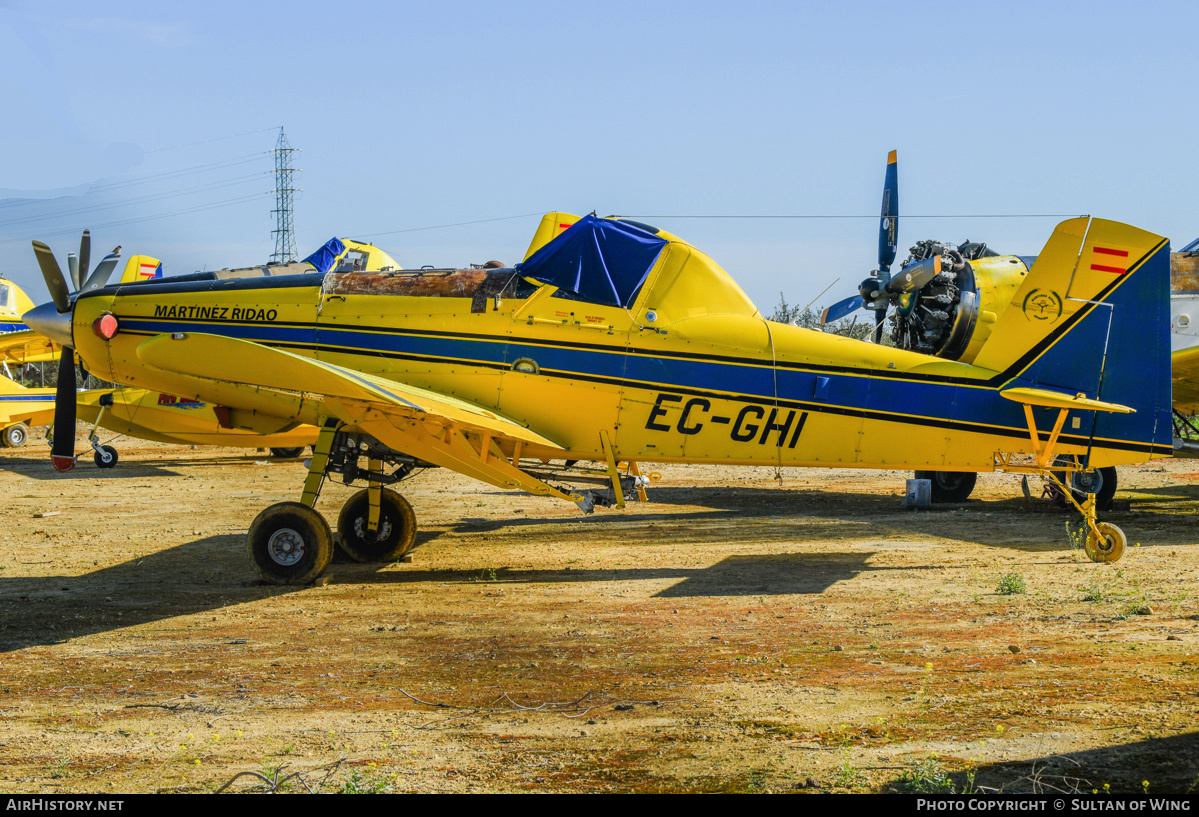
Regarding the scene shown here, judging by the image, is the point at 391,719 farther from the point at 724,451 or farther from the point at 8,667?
the point at 724,451

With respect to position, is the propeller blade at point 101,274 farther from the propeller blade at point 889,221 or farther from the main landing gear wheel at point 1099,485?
the main landing gear wheel at point 1099,485

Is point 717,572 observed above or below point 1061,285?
below

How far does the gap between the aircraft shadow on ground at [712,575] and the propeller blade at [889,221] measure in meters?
6.60

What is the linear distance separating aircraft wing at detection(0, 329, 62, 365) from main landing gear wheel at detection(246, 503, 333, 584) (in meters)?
19.5

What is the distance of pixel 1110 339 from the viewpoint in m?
8.38

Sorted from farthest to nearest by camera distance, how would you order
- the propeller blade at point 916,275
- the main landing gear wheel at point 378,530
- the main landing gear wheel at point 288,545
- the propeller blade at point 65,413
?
the propeller blade at point 916,275 → the main landing gear wheel at point 378,530 → the propeller blade at point 65,413 → the main landing gear wheel at point 288,545

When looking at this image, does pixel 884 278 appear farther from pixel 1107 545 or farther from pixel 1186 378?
pixel 1107 545

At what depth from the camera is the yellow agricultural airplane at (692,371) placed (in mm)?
8203

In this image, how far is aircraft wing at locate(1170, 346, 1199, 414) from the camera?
1278 centimetres

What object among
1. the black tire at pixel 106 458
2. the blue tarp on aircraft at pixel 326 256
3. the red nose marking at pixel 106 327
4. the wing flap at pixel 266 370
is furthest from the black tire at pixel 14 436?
the wing flap at pixel 266 370

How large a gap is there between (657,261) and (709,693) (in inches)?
170

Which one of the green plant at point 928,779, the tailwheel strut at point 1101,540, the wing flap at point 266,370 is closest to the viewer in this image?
the green plant at point 928,779

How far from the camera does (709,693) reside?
518cm
